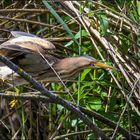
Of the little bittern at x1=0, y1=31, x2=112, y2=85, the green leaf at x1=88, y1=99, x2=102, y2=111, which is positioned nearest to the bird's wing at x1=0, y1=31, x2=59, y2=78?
the little bittern at x1=0, y1=31, x2=112, y2=85

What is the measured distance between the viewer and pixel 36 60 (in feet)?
5.04

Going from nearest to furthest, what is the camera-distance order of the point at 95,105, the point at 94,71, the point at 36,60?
the point at 36,60, the point at 95,105, the point at 94,71

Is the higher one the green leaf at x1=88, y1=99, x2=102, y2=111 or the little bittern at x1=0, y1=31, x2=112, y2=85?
the little bittern at x1=0, y1=31, x2=112, y2=85

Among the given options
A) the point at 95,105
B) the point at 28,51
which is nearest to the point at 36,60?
the point at 28,51

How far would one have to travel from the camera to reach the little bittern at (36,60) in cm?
143

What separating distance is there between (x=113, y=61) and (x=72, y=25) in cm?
37

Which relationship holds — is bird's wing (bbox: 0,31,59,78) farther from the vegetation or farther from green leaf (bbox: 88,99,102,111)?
green leaf (bbox: 88,99,102,111)

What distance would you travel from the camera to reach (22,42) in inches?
57.7

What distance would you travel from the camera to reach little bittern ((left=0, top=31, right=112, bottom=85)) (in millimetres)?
1432

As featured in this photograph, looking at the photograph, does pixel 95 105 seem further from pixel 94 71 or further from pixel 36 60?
pixel 36 60

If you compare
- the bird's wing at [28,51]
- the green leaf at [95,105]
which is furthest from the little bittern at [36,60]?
the green leaf at [95,105]

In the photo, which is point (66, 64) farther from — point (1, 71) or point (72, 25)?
point (72, 25)

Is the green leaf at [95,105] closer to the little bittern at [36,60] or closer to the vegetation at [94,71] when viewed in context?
the vegetation at [94,71]

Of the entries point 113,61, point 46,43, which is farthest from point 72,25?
point 46,43
